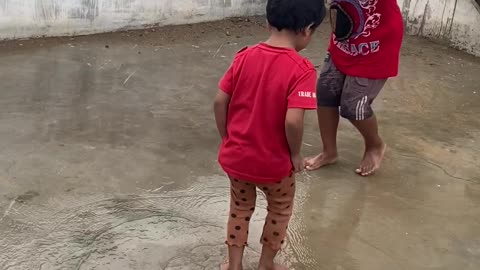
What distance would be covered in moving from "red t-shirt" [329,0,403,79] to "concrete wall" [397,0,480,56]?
266 centimetres

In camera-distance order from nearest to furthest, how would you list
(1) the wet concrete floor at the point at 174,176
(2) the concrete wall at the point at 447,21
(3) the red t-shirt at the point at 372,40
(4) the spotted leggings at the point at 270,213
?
(4) the spotted leggings at the point at 270,213
(1) the wet concrete floor at the point at 174,176
(3) the red t-shirt at the point at 372,40
(2) the concrete wall at the point at 447,21

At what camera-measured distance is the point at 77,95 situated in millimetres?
4316

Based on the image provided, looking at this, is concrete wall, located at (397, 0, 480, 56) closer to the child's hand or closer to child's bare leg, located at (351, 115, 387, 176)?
child's bare leg, located at (351, 115, 387, 176)

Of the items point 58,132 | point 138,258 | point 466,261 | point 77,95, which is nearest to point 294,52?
point 138,258

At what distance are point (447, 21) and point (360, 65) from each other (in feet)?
9.48

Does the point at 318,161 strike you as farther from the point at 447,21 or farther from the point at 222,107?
the point at 447,21

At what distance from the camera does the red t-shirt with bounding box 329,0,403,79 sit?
10.8 feet

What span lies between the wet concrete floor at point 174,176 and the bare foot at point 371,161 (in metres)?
0.05

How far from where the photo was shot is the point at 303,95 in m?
2.31

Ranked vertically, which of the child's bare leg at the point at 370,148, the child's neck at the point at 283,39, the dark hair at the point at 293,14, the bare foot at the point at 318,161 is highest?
the dark hair at the point at 293,14

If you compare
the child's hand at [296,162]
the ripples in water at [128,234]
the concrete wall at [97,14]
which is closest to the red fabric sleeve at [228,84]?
the child's hand at [296,162]

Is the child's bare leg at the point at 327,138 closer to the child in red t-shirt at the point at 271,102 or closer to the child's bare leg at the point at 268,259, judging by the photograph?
the child's bare leg at the point at 268,259

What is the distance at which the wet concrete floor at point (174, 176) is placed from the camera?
2873mm

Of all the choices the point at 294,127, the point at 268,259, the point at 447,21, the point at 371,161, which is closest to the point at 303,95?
the point at 294,127
